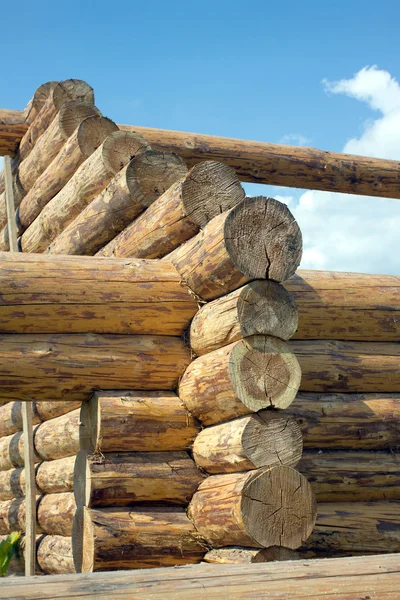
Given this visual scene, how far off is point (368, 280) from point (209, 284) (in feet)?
6.87

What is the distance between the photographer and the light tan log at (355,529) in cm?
574

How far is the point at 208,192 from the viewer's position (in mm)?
5383

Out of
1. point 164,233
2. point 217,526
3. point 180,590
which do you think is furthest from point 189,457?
point 180,590

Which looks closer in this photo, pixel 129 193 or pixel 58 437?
pixel 129 193

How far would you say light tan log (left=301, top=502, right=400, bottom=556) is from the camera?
574 centimetres

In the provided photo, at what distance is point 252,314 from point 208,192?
1.00m

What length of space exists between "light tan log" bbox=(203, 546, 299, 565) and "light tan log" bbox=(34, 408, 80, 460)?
6.54 feet

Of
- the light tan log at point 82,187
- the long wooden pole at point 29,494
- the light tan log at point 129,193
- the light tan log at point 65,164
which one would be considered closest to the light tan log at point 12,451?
the long wooden pole at point 29,494

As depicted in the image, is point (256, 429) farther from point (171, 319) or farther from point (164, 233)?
point (164, 233)

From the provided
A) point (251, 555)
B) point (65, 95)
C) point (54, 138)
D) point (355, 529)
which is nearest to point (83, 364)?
point (251, 555)

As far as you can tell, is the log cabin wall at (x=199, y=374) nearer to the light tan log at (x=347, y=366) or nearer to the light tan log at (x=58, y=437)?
the light tan log at (x=347, y=366)

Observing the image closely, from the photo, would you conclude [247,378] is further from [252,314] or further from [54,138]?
[54,138]

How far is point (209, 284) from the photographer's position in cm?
513

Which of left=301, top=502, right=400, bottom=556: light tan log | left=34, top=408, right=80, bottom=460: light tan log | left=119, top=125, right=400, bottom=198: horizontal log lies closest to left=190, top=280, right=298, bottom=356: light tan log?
left=301, top=502, right=400, bottom=556: light tan log
